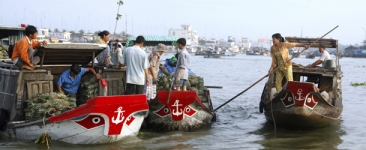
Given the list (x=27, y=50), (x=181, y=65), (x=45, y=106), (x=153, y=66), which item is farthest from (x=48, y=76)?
(x=181, y=65)

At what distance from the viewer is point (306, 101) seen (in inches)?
368

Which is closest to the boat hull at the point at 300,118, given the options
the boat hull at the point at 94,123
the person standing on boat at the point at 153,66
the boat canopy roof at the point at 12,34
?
the person standing on boat at the point at 153,66

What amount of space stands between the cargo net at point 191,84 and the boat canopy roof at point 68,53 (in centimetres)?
165

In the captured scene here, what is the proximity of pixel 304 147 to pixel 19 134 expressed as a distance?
17.2 feet

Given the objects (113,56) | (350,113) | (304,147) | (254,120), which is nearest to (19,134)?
(113,56)

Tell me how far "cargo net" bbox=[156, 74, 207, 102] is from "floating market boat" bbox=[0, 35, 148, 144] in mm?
1462

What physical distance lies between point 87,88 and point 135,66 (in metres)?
1.15

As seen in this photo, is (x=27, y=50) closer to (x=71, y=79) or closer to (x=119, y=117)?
(x=71, y=79)

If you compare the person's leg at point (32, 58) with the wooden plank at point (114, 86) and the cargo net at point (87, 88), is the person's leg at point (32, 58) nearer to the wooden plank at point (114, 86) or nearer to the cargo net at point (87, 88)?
the cargo net at point (87, 88)

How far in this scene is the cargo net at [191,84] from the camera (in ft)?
33.0

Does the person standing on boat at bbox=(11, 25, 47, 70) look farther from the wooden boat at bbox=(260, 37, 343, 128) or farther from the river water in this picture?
the wooden boat at bbox=(260, 37, 343, 128)

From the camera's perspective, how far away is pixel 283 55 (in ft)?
32.2

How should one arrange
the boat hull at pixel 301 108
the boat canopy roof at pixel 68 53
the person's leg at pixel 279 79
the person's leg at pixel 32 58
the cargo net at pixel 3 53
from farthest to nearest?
the cargo net at pixel 3 53 < the person's leg at pixel 279 79 < the boat hull at pixel 301 108 < the boat canopy roof at pixel 68 53 < the person's leg at pixel 32 58

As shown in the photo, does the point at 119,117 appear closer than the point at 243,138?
Yes
